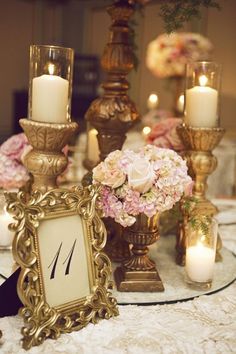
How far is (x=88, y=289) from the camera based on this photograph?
41.8 inches

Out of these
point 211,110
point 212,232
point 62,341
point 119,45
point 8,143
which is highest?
point 119,45

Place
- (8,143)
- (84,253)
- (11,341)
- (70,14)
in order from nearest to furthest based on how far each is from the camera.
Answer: (11,341)
(84,253)
(8,143)
(70,14)

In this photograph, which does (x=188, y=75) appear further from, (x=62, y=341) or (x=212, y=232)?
(x=62, y=341)

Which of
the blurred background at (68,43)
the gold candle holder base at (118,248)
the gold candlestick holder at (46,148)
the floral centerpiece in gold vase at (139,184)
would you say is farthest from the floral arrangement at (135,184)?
the blurred background at (68,43)

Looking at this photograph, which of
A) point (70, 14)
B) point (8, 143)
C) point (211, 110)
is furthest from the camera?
point (70, 14)

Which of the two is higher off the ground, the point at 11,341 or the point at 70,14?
the point at 70,14

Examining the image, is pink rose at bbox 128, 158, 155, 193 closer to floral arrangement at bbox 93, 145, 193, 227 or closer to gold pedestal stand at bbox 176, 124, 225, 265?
floral arrangement at bbox 93, 145, 193, 227

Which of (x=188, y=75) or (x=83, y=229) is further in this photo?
(x=188, y=75)

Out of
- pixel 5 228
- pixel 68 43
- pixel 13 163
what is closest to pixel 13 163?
pixel 13 163

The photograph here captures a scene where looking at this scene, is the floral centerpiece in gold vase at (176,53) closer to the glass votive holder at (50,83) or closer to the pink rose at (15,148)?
the pink rose at (15,148)

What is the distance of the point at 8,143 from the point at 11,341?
0.69 metres

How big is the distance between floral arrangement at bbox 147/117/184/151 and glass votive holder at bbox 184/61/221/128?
5.6 inches

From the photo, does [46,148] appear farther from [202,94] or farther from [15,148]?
[202,94]

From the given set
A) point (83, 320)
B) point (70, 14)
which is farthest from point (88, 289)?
point (70, 14)
